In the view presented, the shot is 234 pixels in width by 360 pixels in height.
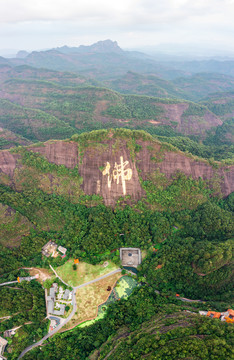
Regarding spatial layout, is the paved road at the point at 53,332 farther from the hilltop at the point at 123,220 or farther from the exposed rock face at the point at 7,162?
the exposed rock face at the point at 7,162

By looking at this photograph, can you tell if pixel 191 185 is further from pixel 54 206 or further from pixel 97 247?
pixel 54 206

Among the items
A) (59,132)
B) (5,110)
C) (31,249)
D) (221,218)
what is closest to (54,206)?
(31,249)

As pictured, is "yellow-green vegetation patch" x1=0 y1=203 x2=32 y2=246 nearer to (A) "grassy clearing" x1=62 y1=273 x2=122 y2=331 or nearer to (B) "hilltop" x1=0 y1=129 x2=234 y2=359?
(B) "hilltop" x1=0 y1=129 x2=234 y2=359

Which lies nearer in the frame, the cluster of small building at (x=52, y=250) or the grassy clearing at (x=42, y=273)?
the grassy clearing at (x=42, y=273)

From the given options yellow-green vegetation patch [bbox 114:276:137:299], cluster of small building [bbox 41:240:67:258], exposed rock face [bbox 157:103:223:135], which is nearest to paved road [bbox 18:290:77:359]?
yellow-green vegetation patch [bbox 114:276:137:299]

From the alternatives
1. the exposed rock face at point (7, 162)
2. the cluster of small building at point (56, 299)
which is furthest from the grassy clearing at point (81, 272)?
the exposed rock face at point (7, 162)
